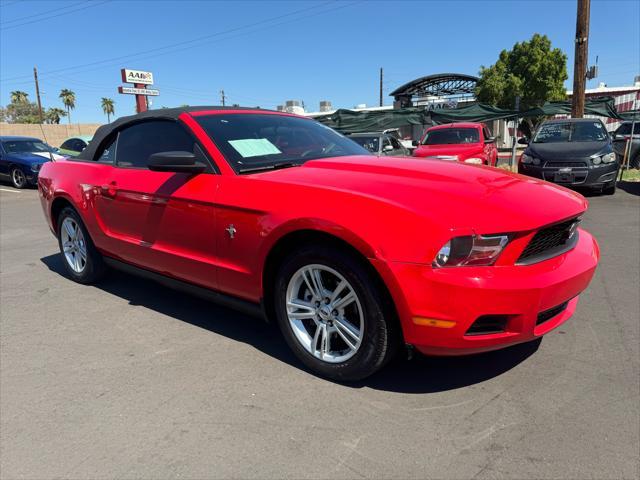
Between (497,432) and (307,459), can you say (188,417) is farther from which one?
(497,432)

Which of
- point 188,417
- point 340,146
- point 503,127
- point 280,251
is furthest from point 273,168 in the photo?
point 503,127

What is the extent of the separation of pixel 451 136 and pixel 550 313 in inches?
402

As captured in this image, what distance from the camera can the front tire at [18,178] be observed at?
1439cm

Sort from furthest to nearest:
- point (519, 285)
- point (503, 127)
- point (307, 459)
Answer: point (503, 127) → point (519, 285) → point (307, 459)

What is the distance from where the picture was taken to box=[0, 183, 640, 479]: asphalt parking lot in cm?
214

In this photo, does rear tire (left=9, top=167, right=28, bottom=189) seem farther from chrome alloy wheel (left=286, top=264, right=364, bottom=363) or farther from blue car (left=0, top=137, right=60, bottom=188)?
chrome alloy wheel (left=286, top=264, right=364, bottom=363)

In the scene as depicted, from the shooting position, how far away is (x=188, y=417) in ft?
8.23

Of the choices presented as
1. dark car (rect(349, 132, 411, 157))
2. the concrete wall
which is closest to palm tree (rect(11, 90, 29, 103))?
the concrete wall

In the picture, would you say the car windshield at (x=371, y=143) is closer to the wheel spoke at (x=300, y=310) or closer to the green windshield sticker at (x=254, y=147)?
the green windshield sticker at (x=254, y=147)

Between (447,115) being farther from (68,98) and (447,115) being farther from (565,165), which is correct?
(68,98)

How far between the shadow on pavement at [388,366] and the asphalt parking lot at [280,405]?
0.01 metres

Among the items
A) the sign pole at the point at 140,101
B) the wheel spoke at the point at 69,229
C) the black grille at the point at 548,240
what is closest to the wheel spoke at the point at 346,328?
the black grille at the point at 548,240

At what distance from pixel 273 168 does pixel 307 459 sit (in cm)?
183

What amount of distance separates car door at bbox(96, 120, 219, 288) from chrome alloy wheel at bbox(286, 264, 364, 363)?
670 mm
